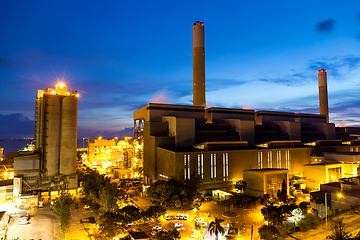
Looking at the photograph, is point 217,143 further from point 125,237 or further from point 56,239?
point 56,239

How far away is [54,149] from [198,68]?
180 feet

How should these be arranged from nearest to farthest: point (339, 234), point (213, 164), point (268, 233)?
point (339, 234) < point (268, 233) < point (213, 164)

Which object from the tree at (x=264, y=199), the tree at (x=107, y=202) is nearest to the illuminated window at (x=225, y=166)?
the tree at (x=264, y=199)

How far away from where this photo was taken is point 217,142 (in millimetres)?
61531

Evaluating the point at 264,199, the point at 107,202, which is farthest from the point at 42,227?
the point at 264,199

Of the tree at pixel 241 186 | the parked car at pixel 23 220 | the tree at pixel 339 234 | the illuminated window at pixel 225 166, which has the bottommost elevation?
the parked car at pixel 23 220

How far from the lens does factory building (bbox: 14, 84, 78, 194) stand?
55.0 meters

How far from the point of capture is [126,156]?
10088 centimetres

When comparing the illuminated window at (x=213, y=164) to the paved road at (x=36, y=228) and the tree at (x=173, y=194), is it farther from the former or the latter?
the paved road at (x=36, y=228)

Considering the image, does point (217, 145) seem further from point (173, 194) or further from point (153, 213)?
point (153, 213)

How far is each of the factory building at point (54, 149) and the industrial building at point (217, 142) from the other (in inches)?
830

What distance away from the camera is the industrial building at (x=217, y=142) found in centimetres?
5813

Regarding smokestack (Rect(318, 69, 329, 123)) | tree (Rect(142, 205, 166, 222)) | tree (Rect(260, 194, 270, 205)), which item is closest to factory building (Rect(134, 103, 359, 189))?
tree (Rect(260, 194, 270, 205))

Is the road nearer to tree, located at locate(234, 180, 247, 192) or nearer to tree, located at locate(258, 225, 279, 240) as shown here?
tree, located at locate(258, 225, 279, 240)
